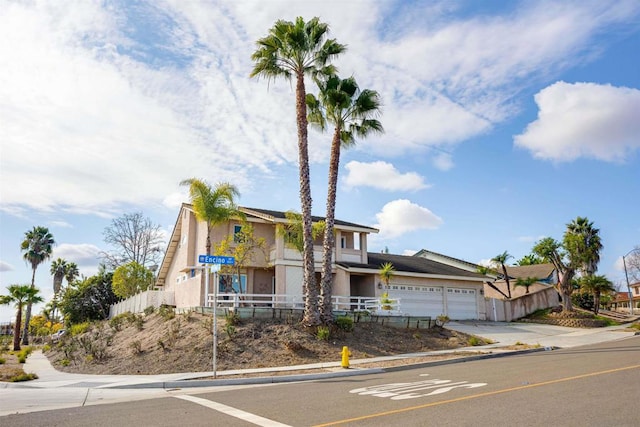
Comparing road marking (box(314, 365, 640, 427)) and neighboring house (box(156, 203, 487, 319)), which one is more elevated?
neighboring house (box(156, 203, 487, 319))

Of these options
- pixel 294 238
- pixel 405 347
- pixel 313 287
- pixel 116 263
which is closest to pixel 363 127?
pixel 294 238

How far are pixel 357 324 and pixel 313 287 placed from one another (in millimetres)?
3637

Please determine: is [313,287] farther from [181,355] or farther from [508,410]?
[508,410]

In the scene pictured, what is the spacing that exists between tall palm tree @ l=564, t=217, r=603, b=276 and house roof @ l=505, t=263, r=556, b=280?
623 centimetres

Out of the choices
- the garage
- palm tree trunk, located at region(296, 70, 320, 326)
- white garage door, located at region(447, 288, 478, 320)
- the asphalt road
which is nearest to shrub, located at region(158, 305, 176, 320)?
palm tree trunk, located at region(296, 70, 320, 326)

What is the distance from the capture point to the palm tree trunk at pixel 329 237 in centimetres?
2053

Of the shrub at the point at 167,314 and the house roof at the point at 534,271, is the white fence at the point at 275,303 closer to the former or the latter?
the shrub at the point at 167,314

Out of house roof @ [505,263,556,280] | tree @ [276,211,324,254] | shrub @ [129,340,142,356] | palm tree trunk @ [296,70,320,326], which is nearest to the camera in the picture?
shrub @ [129,340,142,356]

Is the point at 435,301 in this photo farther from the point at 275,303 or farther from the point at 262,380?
A: the point at 262,380

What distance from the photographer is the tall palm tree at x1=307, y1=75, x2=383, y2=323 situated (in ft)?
68.2

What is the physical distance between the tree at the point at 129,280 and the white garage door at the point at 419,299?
67.7 ft

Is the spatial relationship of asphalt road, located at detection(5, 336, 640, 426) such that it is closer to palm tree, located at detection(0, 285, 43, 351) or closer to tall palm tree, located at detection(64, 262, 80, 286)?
palm tree, located at detection(0, 285, 43, 351)

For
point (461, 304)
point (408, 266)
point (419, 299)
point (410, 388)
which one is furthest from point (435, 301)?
point (410, 388)

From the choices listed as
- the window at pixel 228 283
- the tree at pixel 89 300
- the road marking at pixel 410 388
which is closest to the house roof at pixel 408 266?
the window at pixel 228 283
